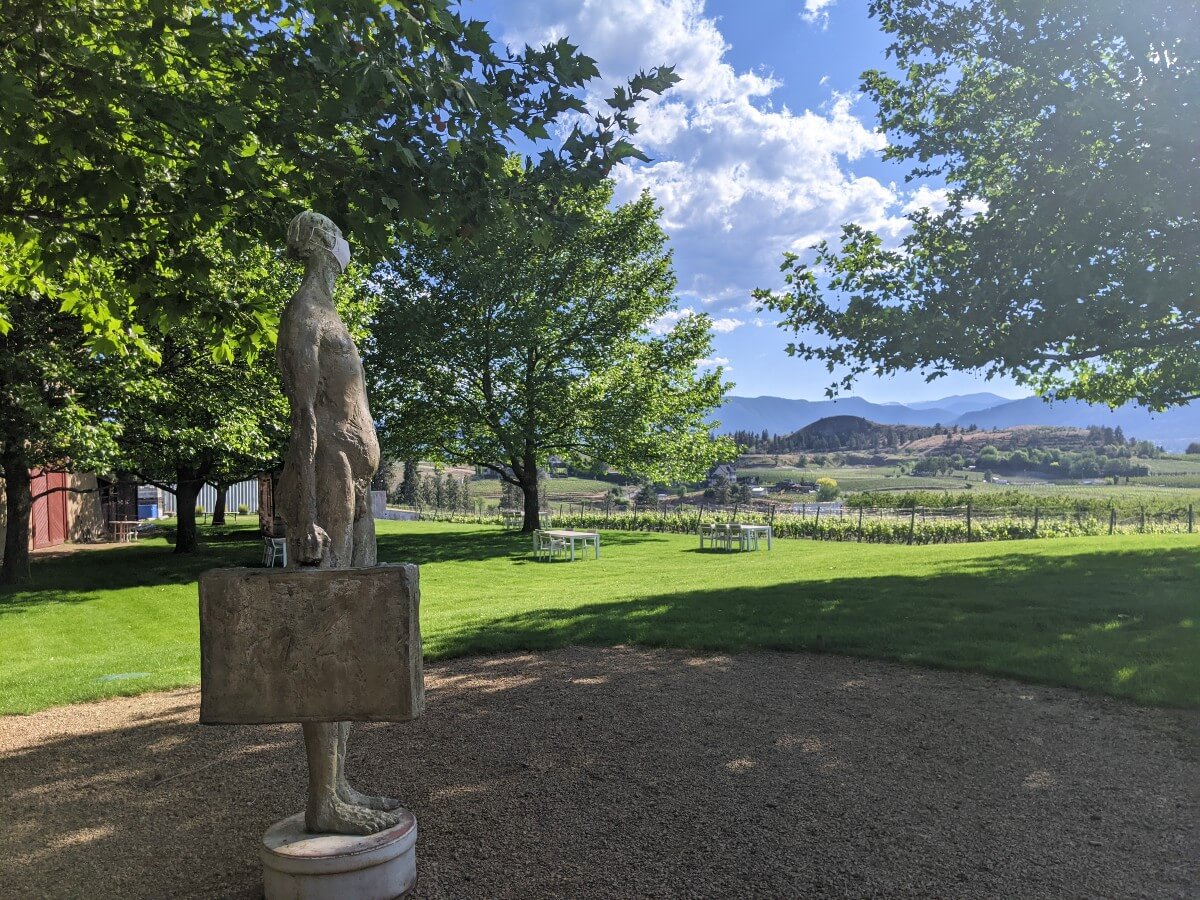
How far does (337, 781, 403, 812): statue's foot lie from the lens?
350 centimetres

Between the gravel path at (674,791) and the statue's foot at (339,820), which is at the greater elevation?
the statue's foot at (339,820)

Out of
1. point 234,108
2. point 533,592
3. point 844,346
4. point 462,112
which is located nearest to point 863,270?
point 844,346

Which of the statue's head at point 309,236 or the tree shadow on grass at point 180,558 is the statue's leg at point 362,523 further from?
the tree shadow on grass at point 180,558

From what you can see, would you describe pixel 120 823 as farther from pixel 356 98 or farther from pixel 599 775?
pixel 356 98

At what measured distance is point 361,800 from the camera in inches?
141

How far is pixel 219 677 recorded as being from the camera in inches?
117

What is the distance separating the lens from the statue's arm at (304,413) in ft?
10.6

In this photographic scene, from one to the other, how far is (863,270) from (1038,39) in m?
4.16

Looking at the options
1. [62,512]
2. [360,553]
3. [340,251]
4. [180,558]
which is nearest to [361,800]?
[360,553]

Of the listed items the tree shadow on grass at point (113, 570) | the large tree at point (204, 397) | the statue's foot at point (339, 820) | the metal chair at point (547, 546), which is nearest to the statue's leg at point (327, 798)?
the statue's foot at point (339, 820)

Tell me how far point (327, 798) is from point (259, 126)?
4.63 m

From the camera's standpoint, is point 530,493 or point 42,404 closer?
point 42,404

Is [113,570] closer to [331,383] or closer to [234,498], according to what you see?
[331,383]

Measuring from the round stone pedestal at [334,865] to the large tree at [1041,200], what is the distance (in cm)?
994
